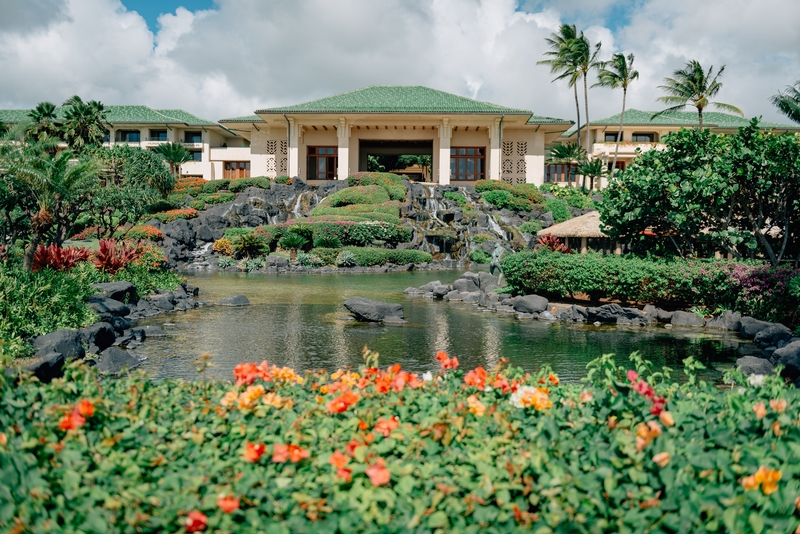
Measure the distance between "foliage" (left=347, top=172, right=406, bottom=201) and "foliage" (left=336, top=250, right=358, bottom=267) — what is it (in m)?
9.59

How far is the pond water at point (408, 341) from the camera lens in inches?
394

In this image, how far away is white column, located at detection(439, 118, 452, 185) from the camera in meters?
44.1

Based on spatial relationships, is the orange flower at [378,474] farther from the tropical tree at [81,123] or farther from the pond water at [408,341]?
the tropical tree at [81,123]

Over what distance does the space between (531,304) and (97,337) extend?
32.8 ft

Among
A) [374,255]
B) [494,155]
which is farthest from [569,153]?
[374,255]

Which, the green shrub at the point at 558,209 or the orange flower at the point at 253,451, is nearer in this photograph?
the orange flower at the point at 253,451

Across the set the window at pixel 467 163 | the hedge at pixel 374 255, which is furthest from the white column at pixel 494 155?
the hedge at pixel 374 255

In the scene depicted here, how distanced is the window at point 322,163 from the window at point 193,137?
42.3 ft

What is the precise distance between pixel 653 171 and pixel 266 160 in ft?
120

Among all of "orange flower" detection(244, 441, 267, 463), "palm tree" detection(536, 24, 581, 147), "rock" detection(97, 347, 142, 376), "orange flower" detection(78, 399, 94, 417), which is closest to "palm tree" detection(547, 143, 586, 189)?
"palm tree" detection(536, 24, 581, 147)

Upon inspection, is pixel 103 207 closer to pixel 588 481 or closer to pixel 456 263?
pixel 456 263

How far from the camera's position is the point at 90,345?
9.97m

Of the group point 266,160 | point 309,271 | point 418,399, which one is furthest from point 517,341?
point 266,160

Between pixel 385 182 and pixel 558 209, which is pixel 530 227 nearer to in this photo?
pixel 558 209
